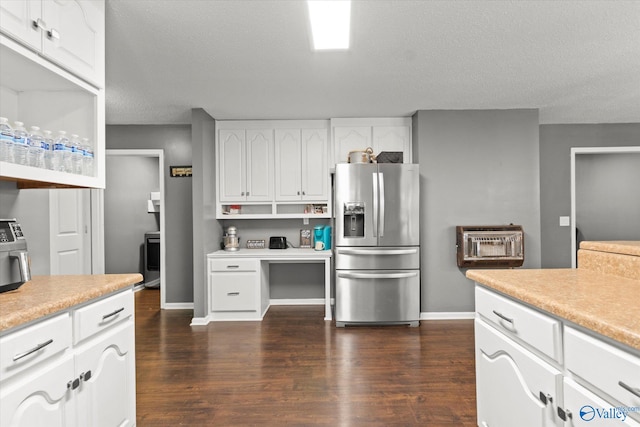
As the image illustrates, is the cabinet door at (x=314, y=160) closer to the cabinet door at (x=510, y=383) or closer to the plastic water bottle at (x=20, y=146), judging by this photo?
the cabinet door at (x=510, y=383)

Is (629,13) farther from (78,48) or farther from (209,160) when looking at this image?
(209,160)

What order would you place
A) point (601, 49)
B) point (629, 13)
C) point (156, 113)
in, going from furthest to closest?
point (156, 113) → point (601, 49) → point (629, 13)

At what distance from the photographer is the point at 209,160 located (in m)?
4.30

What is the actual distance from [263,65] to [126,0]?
108 cm

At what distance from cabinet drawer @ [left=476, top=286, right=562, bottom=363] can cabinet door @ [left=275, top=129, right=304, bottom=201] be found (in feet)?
10.1

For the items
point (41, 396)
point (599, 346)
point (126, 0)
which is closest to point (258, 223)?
point (126, 0)

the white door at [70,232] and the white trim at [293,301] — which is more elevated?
the white door at [70,232]

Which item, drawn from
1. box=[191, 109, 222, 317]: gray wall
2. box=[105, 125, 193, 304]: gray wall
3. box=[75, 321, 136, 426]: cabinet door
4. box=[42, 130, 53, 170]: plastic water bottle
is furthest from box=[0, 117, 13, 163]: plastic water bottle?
box=[105, 125, 193, 304]: gray wall

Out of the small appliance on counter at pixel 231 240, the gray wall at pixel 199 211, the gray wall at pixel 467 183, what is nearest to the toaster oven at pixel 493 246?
the gray wall at pixel 467 183

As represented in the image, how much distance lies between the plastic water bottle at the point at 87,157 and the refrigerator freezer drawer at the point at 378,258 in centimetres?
255

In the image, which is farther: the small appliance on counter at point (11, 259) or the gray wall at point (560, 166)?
the gray wall at point (560, 166)

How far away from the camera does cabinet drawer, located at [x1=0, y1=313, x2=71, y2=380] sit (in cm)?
106

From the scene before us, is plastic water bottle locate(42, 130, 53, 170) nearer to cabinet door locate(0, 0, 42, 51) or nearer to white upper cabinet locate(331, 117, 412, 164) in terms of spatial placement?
cabinet door locate(0, 0, 42, 51)

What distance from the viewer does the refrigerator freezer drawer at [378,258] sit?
12.8 feet
